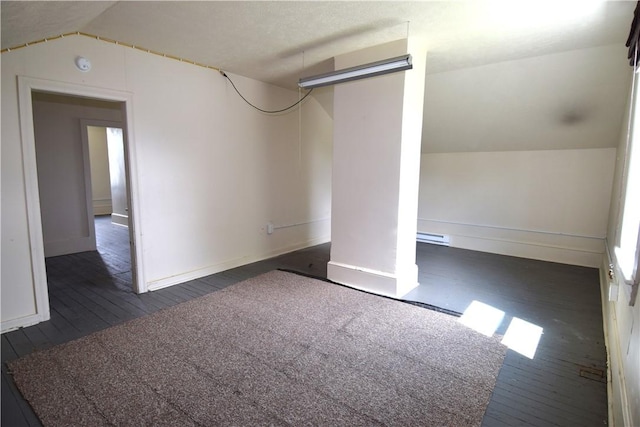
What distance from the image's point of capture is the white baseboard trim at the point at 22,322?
101 inches

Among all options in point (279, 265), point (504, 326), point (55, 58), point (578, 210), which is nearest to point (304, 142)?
point (279, 265)

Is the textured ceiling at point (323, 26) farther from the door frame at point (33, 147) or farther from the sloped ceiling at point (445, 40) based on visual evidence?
the door frame at point (33, 147)

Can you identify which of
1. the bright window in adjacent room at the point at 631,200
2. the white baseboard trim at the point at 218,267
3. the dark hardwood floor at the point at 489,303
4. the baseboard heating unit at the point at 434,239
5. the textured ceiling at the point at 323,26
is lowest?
the dark hardwood floor at the point at 489,303

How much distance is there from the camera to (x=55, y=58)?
271 centimetres

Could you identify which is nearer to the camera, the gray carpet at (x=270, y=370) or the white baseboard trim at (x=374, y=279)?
the gray carpet at (x=270, y=370)

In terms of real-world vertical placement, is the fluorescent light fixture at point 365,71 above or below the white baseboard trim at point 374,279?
above

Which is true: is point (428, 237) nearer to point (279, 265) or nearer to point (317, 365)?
point (279, 265)

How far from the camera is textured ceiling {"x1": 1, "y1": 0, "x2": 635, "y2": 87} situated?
2.28 m

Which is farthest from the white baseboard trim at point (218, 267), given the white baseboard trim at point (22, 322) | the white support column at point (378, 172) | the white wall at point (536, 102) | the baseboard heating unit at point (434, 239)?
the white wall at point (536, 102)

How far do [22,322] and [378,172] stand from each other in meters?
3.52

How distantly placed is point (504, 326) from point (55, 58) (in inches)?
180

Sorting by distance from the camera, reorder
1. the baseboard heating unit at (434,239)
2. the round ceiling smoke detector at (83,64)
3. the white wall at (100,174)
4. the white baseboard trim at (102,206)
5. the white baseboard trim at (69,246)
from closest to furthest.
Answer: the round ceiling smoke detector at (83,64), the white baseboard trim at (69,246), the baseboard heating unit at (434,239), the white wall at (100,174), the white baseboard trim at (102,206)

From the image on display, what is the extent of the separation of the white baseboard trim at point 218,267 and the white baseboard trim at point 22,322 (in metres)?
0.91

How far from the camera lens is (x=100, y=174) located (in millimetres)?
8984
